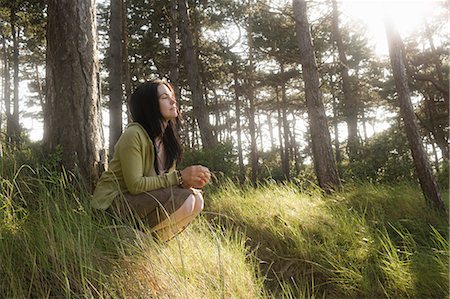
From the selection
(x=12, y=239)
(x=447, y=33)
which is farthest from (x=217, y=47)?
(x=12, y=239)

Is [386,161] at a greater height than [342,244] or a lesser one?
greater

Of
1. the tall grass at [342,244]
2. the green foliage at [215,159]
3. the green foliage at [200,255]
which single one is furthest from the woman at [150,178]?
the green foliage at [215,159]

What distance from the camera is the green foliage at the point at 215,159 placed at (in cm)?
885

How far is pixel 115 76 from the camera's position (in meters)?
8.72

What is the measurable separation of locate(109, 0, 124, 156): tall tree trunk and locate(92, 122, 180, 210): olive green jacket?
21.2 feet

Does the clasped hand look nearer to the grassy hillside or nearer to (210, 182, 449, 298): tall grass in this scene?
the grassy hillside

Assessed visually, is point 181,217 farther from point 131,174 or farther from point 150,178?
point 131,174

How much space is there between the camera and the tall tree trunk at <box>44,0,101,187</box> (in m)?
3.24

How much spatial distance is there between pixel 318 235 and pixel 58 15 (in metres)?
3.46

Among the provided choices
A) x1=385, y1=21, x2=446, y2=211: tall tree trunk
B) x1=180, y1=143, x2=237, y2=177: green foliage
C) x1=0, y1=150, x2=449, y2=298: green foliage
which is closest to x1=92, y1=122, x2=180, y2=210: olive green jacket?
x1=0, y1=150, x2=449, y2=298: green foliage

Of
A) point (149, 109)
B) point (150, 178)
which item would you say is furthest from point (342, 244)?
point (149, 109)

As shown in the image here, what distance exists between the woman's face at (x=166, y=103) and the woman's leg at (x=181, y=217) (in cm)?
71

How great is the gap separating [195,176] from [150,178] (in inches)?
13.2

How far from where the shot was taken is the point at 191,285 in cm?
168
